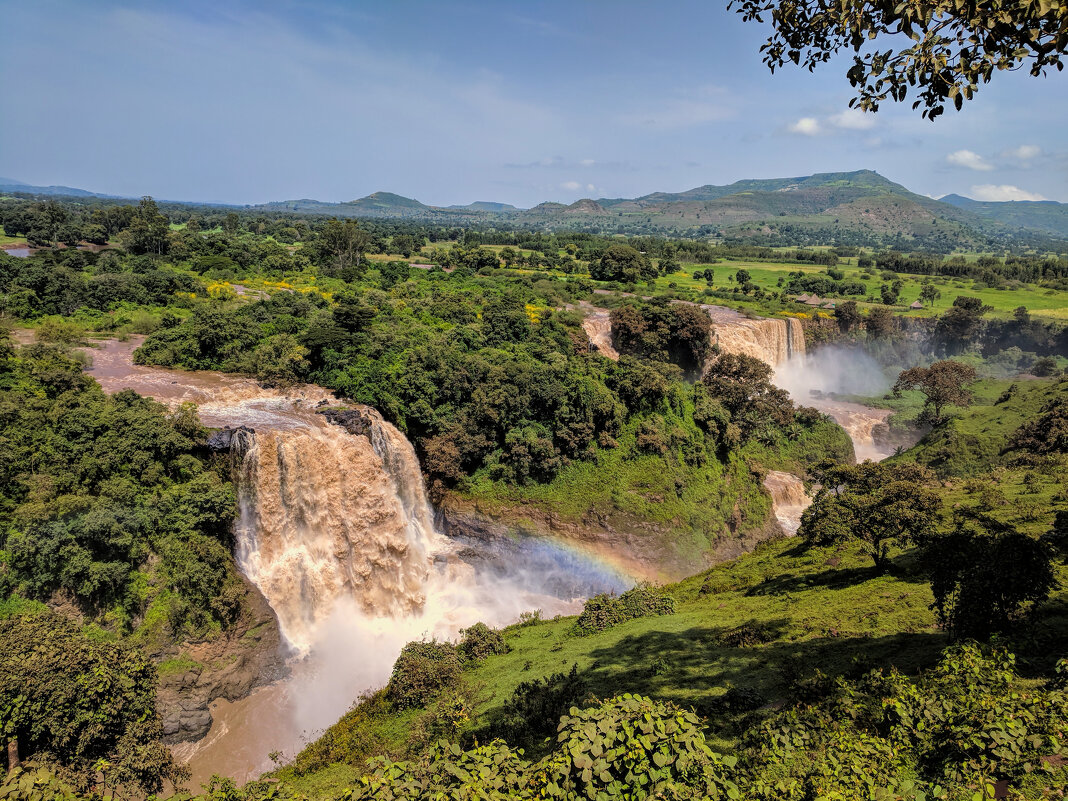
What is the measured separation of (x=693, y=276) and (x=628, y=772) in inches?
2895

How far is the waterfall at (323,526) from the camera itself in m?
20.8

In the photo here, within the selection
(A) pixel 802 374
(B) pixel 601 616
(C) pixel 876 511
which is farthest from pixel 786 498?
(A) pixel 802 374

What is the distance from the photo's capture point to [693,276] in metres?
73.0

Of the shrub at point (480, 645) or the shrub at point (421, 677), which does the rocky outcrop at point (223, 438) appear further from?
the shrub at point (480, 645)

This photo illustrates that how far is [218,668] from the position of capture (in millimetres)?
17859

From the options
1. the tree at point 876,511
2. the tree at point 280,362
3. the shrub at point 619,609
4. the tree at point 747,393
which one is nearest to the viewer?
the tree at point 876,511

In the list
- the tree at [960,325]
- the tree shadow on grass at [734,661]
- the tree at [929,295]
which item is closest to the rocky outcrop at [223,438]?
the tree shadow on grass at [734,661]

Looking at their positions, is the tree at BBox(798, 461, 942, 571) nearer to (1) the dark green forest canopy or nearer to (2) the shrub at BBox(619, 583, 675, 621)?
(2) the shrub at BBox(619, 583, 675, 621)

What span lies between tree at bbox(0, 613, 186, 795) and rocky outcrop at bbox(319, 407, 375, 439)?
41.0 ft

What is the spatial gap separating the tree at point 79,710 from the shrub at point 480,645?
875 centimetres

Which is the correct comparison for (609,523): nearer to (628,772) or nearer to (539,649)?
(539,649)

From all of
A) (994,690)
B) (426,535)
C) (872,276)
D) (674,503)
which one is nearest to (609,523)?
(674,503)

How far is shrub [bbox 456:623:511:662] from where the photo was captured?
1888cm

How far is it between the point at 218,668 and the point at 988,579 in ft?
68.9
